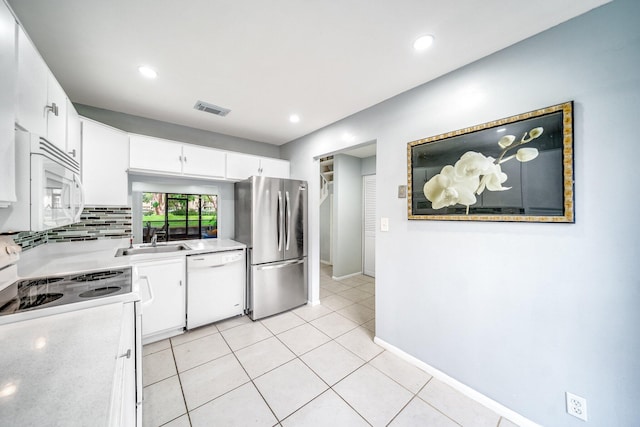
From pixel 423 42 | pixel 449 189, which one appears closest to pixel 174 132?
pixel 423 42

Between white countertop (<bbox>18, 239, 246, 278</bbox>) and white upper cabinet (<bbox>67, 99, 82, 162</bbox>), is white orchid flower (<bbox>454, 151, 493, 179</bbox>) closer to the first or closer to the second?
white countertop (<bbox>18, 239, 246, 278</bbox>)

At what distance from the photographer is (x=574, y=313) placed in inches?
52.2

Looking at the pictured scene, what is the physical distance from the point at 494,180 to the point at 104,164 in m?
3.39

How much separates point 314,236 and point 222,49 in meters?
2.33

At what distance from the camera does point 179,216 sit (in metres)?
3.13

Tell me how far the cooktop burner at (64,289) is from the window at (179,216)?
55.9 inches

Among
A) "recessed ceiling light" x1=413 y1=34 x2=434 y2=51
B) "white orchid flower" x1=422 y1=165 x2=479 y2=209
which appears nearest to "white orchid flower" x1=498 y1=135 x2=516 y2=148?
"white orchid flower" x1=422 y1=165 x2=479 y2=209

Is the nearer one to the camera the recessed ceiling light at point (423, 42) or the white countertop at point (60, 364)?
the white countertop at point (60, 364)

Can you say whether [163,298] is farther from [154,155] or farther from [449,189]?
[449,189]

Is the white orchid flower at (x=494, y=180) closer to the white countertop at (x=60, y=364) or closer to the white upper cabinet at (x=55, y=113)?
the white countertop at (x=60, y=364)

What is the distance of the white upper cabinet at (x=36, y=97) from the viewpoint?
1.05 m

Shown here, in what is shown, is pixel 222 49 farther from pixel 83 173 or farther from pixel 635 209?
pixel 635 209

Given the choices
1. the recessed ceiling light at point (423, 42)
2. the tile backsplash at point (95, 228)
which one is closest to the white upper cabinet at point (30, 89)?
the tile backsplash at point (95, 228)

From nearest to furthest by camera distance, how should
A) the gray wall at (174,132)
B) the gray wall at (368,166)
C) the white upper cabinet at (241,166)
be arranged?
the gray wall at (174,132) → the white upper cabinet at (241,166) → the gray wall at (368,166)
